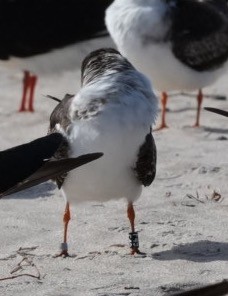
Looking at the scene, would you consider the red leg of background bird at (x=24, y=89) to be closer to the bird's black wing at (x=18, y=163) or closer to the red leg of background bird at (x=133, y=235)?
the red leg of background bird at (x=133, y=235)

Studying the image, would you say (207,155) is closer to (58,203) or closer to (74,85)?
(58,203)

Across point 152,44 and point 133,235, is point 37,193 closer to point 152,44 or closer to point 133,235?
point 133,235

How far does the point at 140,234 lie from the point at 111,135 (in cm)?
78

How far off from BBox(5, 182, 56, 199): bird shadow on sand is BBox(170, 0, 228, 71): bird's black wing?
2.10m

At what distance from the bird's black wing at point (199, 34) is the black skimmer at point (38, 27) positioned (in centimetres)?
133

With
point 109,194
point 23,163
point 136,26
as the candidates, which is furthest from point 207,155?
point 23,163

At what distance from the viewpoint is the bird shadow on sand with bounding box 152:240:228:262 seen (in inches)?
201

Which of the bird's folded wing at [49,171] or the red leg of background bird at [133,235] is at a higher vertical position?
the bird's folded wing at [49,171]

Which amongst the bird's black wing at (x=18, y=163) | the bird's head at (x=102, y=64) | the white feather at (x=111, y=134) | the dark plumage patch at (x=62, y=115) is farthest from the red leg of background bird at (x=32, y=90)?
the bird's black wing at (x=18, y=163)

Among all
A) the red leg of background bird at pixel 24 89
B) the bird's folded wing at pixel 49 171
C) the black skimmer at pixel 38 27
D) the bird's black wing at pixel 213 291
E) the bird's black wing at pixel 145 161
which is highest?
the bird's black wing at pixel 213 291

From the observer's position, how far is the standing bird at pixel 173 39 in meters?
8.07

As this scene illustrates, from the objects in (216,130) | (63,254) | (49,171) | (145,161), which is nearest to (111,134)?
(145,161)

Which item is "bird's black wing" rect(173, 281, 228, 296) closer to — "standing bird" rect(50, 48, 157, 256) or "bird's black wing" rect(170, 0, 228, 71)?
"standing bird" rect(50, 48, 157, 256)

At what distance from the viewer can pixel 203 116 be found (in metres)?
8.60
